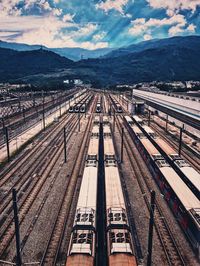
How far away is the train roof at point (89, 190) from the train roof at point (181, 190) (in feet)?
27.8

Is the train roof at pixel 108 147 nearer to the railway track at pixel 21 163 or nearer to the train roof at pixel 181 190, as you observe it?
the train roof at pixel 181 190

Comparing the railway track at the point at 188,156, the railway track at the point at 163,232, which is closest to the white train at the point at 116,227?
the railway track at the point at 163,232

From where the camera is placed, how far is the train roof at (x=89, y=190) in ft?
81.9

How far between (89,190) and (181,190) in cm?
964

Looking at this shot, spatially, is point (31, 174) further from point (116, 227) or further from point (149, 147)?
point (116, 227)

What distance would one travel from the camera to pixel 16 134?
66812 mm

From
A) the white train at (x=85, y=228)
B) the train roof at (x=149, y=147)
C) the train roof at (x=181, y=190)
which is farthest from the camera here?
the train roof at (x=149, y=147)

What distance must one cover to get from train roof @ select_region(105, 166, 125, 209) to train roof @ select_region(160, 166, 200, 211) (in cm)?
582

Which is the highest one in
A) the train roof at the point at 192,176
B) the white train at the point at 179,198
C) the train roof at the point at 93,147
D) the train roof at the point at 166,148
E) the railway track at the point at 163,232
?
the train roof at the point at 93,147

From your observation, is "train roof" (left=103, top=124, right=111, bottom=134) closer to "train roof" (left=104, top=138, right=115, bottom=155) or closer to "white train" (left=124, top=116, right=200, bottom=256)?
"train roof" (left=104, top=138, right=115, bottom=155)

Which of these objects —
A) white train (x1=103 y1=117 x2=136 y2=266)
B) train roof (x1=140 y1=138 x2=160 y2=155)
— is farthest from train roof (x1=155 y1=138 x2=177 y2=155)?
white train (x1=103 y1=117 x2=136 y2=266)

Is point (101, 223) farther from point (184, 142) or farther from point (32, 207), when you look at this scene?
point (184, 142)

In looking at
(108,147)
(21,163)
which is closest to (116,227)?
(108,147)

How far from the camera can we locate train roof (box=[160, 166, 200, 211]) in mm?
25237
